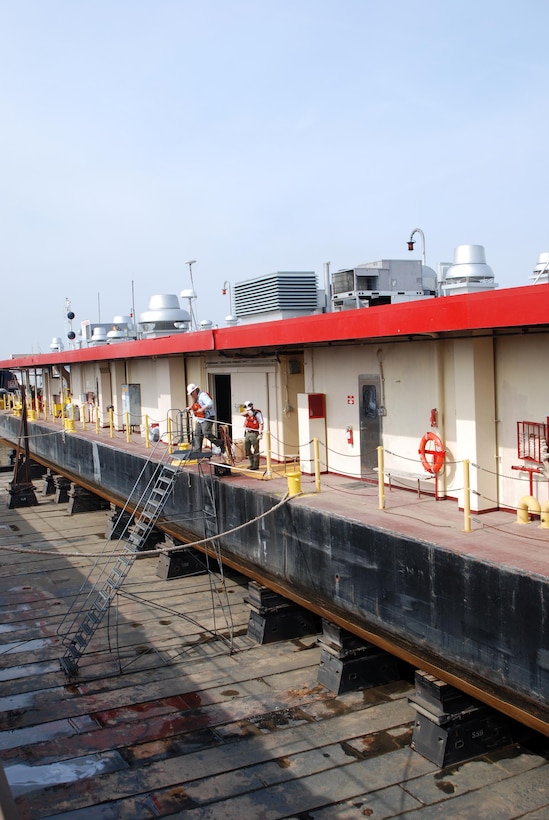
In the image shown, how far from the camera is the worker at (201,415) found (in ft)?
43.1

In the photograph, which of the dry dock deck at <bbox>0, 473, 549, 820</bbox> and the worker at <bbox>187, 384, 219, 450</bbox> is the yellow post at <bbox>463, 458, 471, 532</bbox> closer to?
the dry dock deck at <bbox>0, 473, 549, 820</bbox>

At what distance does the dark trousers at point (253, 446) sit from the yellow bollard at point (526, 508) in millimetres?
5653

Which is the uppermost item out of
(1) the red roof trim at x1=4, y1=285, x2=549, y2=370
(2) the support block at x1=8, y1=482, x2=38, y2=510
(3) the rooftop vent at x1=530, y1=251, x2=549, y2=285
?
(3) the rooftop vent at x1=530, y1=251, x2=549, y2=285

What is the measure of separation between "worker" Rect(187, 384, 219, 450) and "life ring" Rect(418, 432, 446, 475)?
14.7 feet

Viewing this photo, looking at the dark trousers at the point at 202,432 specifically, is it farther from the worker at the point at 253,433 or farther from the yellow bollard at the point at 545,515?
the yellow bollard at the point at 545,515

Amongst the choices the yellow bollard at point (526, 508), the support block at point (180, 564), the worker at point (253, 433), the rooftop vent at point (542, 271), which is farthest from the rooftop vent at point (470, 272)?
the support block at point (180, 564)

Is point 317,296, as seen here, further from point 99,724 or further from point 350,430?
point 99,724

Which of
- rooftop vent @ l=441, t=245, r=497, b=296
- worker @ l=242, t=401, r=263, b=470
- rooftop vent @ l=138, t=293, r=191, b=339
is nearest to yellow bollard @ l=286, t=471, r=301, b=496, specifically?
worker @ l=242, t=401, r=263, b=470

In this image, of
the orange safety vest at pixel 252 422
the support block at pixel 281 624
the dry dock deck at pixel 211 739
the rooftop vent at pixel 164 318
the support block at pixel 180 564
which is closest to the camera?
the dry dock deck at pixel 211 739

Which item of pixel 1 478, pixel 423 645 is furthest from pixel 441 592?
pixel 1 478

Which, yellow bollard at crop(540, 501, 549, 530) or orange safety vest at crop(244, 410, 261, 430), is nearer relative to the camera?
yellow bollard at crop(540, 501, 549, 530)

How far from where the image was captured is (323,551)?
381 inches

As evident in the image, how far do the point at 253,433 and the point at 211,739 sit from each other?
5444 millimetres

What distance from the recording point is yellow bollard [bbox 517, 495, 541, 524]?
316 inches
